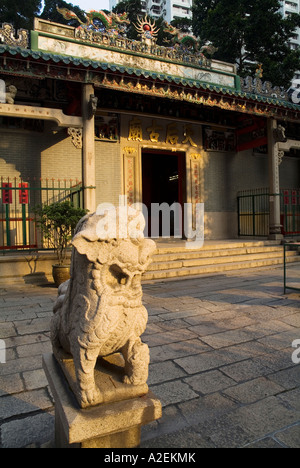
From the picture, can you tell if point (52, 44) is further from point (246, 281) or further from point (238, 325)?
point (238, 325)

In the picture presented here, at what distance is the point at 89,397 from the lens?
4.92 ft

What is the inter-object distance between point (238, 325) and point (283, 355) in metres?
0.89

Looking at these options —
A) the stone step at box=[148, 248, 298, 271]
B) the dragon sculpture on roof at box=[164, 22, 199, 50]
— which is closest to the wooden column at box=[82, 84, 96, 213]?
the stone step at box=[148, 248, 298, 271]

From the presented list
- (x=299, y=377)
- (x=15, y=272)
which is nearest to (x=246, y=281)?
(x=299, y=377)

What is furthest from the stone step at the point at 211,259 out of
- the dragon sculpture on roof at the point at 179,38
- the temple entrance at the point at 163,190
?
the dragon sculpture on roof at the point at 179,38

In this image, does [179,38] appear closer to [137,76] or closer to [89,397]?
[137,76]

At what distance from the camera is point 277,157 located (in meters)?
10.4

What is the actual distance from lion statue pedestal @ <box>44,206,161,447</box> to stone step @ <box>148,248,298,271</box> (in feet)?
17.9

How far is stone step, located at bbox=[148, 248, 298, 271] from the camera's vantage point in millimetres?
7438

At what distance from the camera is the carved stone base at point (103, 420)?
4.65 feet

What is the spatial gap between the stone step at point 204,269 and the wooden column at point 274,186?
5.45ft

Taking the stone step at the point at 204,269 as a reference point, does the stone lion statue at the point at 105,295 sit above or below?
above

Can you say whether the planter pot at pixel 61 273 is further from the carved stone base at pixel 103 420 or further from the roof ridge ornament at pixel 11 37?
the roof ridge ornament at pixel 11 37

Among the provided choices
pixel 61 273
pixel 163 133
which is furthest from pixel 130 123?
pixel 61 273
